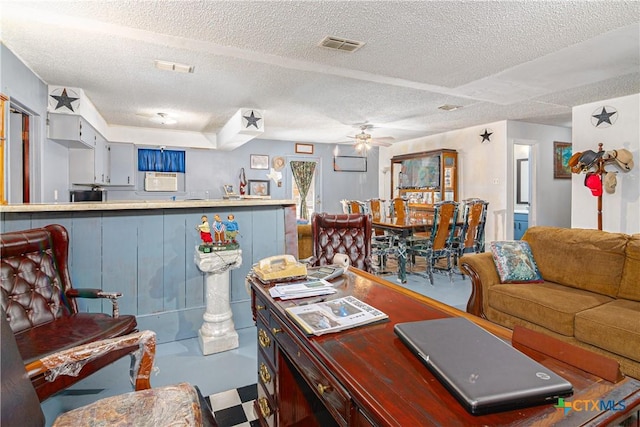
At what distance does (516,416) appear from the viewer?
0.66 meters

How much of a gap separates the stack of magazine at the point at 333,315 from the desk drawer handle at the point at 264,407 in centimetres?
64

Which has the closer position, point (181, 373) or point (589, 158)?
point (181, 373)

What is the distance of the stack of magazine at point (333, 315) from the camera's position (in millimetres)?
1068

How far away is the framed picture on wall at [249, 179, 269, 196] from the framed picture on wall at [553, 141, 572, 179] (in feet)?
19.3

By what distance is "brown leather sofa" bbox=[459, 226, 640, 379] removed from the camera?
6.96ft

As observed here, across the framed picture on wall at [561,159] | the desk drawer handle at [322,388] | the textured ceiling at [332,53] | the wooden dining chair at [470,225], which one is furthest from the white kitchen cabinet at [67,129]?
the framed picture on wall at [561,159]

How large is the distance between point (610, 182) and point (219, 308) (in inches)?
205

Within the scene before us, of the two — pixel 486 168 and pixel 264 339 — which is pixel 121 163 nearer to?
pixel 264 339

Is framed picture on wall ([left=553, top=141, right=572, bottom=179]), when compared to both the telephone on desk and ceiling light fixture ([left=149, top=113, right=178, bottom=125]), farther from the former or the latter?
ceiling light fixture ([left=149, top=113, right=178, bottom=125])

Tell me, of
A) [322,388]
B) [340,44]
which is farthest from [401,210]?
[322,388]

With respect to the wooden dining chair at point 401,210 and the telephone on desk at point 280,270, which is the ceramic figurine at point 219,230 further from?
the wooden dining chair at point 401,210

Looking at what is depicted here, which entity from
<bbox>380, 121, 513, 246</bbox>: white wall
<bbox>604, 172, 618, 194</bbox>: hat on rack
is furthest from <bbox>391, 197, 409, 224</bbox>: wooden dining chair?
<bbox>604, 172, 618, 194</bbox>: hat on rack

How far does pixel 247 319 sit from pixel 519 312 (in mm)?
2301

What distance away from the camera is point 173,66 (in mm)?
3404
